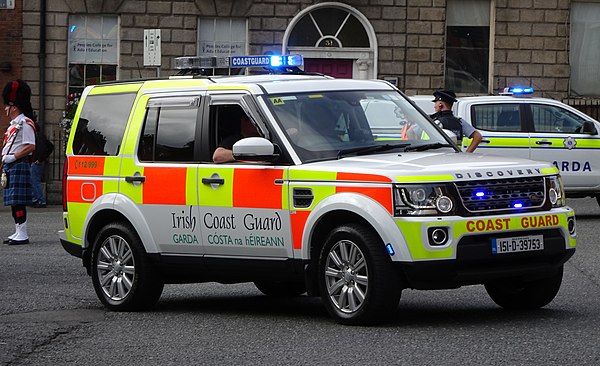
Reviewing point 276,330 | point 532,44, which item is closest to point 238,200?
point 276,330

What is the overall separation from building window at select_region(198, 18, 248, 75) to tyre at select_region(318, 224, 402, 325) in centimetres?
2201

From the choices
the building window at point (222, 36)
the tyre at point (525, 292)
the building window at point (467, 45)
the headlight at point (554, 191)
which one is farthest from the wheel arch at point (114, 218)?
the building window at point (467, 45)

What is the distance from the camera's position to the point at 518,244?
952 cm

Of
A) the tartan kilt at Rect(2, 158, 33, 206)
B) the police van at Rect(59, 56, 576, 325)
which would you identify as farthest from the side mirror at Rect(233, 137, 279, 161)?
the tartan kilt at Rect(2, 158, 33, 206)

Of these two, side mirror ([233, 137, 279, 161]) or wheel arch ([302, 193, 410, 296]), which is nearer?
wheel arch ([302, 193, 410, 296])

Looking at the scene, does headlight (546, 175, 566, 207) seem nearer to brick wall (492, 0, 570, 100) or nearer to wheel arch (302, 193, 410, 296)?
wheel arch (302, 193, 410, 296)

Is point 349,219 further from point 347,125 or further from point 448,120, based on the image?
point 448,120

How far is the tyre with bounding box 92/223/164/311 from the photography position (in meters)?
11.1

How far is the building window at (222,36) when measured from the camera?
31.5 m

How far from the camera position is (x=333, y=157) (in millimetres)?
10148

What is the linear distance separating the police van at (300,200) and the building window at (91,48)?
63.2ft

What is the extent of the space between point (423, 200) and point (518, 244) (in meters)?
0.77

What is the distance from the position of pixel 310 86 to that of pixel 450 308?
200 centimetres

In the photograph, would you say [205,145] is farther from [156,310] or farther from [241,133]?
[156,310]
